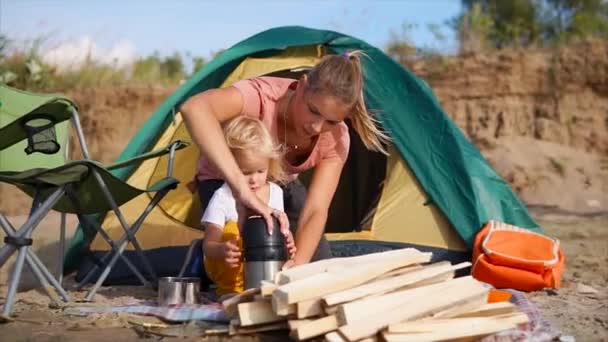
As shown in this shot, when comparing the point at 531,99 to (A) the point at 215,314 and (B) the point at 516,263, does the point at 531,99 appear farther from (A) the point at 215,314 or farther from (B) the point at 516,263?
(A) the point at 215,314

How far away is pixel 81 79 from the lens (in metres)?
10.4

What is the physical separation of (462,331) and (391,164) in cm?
202

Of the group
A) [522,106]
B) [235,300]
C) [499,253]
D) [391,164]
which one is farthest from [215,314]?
[522,106]

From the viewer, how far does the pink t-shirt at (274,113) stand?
11.1 ft

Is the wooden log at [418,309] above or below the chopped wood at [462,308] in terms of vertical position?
above

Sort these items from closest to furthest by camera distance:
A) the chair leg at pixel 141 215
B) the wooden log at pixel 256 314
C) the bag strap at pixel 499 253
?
the wooden log at pixel 256 314 < the chair leg at pixel 141 215 < the bag strap at pixel 499 253

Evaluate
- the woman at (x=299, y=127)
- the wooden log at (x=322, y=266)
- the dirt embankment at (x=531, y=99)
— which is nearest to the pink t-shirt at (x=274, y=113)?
the woman at (x=299, y=127)

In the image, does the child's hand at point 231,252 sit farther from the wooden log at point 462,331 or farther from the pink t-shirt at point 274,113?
the wooden log at point 462,331

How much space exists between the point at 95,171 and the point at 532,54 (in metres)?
7.40

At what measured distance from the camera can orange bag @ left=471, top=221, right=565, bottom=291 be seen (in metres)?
3.76

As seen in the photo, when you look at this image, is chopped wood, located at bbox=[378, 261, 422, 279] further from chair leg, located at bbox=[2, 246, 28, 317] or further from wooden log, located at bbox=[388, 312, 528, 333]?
chair leg, located at bbox=[2, 246, 28, 317]

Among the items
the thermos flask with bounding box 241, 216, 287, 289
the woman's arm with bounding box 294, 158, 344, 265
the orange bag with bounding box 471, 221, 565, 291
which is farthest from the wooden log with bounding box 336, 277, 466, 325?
the orange bag with bounding box 471, 221, 565, 291

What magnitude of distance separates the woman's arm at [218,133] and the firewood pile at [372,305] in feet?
1.25

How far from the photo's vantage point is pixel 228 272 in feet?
10.6
